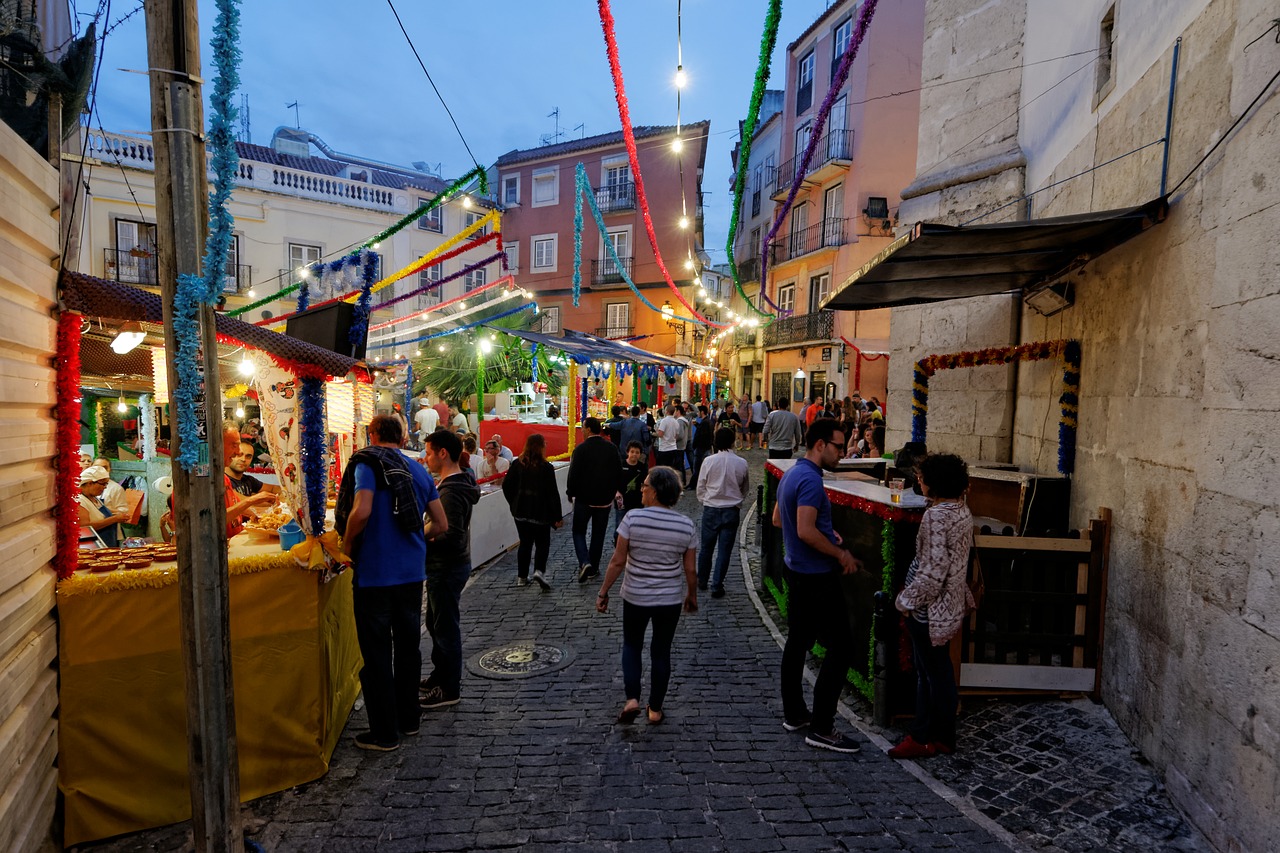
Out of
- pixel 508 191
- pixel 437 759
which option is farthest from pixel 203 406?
pixel 508 191

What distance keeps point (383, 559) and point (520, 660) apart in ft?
5.99

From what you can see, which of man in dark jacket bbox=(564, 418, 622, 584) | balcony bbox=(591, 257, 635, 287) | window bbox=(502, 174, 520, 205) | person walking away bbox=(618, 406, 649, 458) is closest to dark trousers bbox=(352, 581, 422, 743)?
man in dark jacket bbox=(564, 418, 622, 584)

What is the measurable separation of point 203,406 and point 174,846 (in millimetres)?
2056

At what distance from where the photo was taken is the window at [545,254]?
31.6 metres

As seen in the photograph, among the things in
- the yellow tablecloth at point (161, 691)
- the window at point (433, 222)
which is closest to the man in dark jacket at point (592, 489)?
the yellow tablecloth at point (161, 691)

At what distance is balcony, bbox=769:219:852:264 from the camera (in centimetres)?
2448

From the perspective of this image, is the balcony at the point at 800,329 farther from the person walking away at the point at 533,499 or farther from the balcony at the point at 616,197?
the person walking away at the point at 533,499

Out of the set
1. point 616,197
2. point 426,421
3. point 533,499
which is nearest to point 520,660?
point 533,499

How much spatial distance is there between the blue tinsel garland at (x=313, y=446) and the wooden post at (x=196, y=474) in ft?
4.72

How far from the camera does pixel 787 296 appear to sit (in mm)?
28703

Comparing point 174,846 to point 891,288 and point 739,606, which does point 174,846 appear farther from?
point 891,288

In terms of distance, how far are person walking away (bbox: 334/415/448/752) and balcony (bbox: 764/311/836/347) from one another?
22.5 metres

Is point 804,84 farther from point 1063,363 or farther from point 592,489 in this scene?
point 1063,363

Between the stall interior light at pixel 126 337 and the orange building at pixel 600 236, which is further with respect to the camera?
the orange building at pixel 600 236
